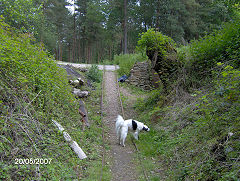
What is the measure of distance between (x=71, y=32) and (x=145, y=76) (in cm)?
2870

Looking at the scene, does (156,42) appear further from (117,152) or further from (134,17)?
(134,17)

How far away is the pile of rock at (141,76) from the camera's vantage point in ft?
53.4

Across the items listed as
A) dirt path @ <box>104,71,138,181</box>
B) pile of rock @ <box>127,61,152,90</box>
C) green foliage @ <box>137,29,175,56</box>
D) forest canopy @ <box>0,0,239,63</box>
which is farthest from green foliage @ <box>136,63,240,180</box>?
forest canopy @ <box>0,0,239,63</box>

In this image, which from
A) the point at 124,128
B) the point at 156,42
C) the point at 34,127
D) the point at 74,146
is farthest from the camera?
the point at 156,42

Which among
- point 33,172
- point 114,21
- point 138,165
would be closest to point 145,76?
point 138,165

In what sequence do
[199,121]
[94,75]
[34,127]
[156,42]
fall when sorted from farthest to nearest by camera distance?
[94,75], [156,42], [199,121], [34,127]

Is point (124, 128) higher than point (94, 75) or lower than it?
lower

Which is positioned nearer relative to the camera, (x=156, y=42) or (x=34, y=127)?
(x=34, y=127)

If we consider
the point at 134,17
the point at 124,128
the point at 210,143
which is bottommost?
the point at 124,128

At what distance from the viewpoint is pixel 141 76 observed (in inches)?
669

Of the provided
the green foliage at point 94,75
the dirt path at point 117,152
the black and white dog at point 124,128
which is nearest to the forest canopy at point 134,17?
the green foliage at point 94,75
